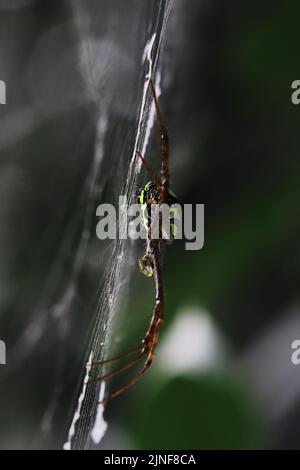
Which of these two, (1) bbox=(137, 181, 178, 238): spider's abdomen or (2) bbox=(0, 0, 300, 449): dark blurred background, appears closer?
(1) bbox=(137, 181, 178, 238): spider's abdomen

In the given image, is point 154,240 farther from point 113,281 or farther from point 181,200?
point 181,200

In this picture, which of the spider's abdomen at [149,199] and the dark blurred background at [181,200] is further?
the dark blurred background at [181,200]

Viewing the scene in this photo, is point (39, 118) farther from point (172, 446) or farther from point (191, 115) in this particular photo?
point (172, 446)

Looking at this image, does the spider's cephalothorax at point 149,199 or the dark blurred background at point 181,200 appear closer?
the spider's cephalothorax at point 149,199

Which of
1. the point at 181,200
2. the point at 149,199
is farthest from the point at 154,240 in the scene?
the point at 181,200

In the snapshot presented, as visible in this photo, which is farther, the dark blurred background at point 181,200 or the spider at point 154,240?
the dark blurred background at point 181,200

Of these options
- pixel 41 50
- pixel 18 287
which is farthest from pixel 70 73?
pixel 18 287

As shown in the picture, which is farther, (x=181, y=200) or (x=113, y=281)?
(x=181, y=200)

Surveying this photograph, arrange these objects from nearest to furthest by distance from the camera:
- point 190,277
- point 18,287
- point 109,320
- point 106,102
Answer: point 109,320 → point 190,277 → point 106,102 → point 18,287
